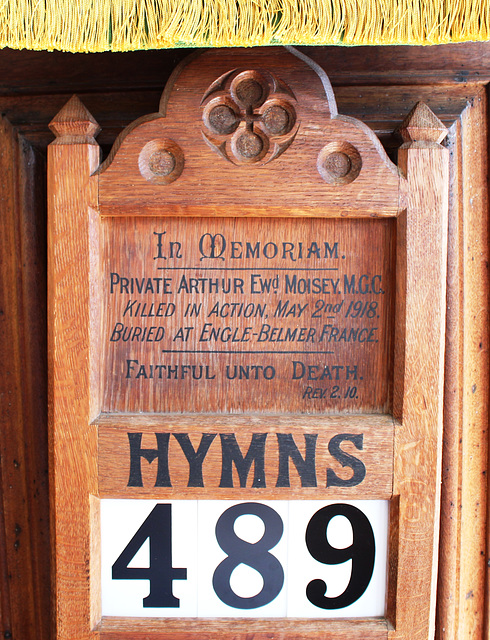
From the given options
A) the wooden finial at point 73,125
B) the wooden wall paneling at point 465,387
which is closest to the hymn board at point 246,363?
the wooden finial at point 73,125

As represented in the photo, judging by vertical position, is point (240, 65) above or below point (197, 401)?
above

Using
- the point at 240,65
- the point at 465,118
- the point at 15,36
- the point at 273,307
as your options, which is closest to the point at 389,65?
the point at 465,118

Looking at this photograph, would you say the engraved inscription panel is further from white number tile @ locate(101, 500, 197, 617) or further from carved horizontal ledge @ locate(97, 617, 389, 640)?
carved horizontal ledge @ locate(97, 617, 389, 640)

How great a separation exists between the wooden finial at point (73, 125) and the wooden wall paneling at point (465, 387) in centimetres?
65

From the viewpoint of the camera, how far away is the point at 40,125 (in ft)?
3.07

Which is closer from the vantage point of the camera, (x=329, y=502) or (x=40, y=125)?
(x=329, y=502)

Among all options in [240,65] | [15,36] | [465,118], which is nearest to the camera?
[15,36]

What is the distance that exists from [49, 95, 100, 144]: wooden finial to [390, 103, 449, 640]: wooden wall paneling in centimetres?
52

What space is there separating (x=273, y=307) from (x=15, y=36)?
21.3 inches

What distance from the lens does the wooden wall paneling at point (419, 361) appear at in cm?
80

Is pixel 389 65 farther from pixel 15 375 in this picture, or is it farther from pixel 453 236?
pixel 15 375

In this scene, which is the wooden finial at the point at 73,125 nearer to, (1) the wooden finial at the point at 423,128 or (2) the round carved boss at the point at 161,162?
(2) the round carved boss at the point at 161,162

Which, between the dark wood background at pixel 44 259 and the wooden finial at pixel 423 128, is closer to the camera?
the wooden finial at pixel 423 128

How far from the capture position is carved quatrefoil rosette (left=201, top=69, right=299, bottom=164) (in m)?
0.79
